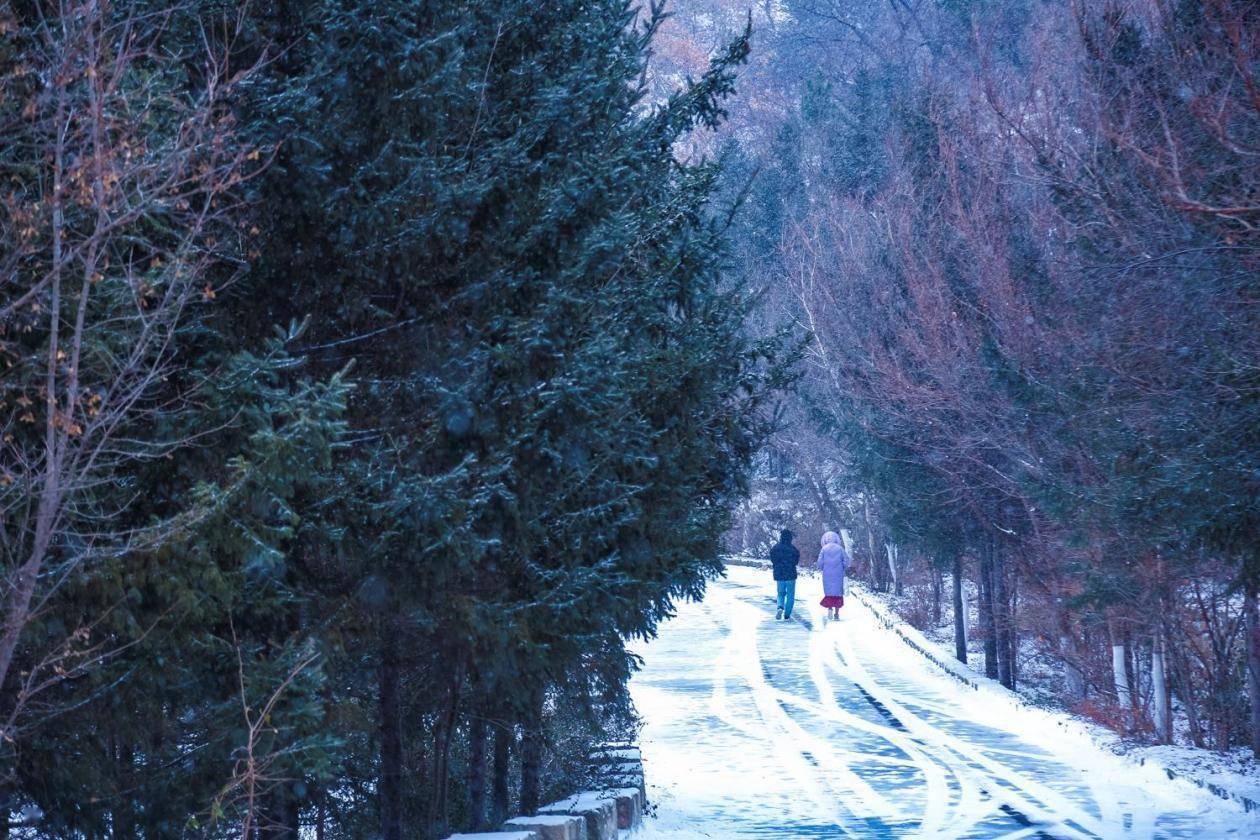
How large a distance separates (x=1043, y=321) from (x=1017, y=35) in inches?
869

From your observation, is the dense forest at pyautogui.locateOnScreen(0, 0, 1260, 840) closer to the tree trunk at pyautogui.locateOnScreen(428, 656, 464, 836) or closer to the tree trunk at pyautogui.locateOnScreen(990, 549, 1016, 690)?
the tree trunk at pyautogui.locateOnScreen(428, 656, 464, 836)

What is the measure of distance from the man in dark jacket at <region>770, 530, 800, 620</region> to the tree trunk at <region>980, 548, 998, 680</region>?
23.0ft

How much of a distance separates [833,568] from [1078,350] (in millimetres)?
16063

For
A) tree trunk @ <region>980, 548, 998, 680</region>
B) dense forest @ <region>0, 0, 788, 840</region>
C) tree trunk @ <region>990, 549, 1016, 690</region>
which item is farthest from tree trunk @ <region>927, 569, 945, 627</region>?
dense forest @ <region>0, 0, 788, 840</region>

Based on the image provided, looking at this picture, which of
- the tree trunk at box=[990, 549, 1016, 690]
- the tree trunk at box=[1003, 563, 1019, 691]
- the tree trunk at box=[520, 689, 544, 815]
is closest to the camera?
the tree trunk at box=[520, 689, 544, 815]

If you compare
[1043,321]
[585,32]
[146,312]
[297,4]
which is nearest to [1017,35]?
[1043,321]

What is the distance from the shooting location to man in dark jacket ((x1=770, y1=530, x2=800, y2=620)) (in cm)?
3056

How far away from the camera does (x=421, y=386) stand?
8.71 meters

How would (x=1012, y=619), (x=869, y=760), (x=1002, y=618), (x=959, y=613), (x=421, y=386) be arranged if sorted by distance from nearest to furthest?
(x=421, y=386) < (x=869, y=760) < (x=1012, y=619) < (x=1002, y=618) < (x=959, y=613)

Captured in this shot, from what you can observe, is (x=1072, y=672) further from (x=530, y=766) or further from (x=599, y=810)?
(x=599, y=810)

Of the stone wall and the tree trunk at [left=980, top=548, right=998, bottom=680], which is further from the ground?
the tree trunk at [left=980, top=548, right=998, bottom=680]

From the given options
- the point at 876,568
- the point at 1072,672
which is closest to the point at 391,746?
the point at 1072,672

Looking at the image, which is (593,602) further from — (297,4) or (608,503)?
(297,4)

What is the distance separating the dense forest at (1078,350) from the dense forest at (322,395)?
3607 mm
